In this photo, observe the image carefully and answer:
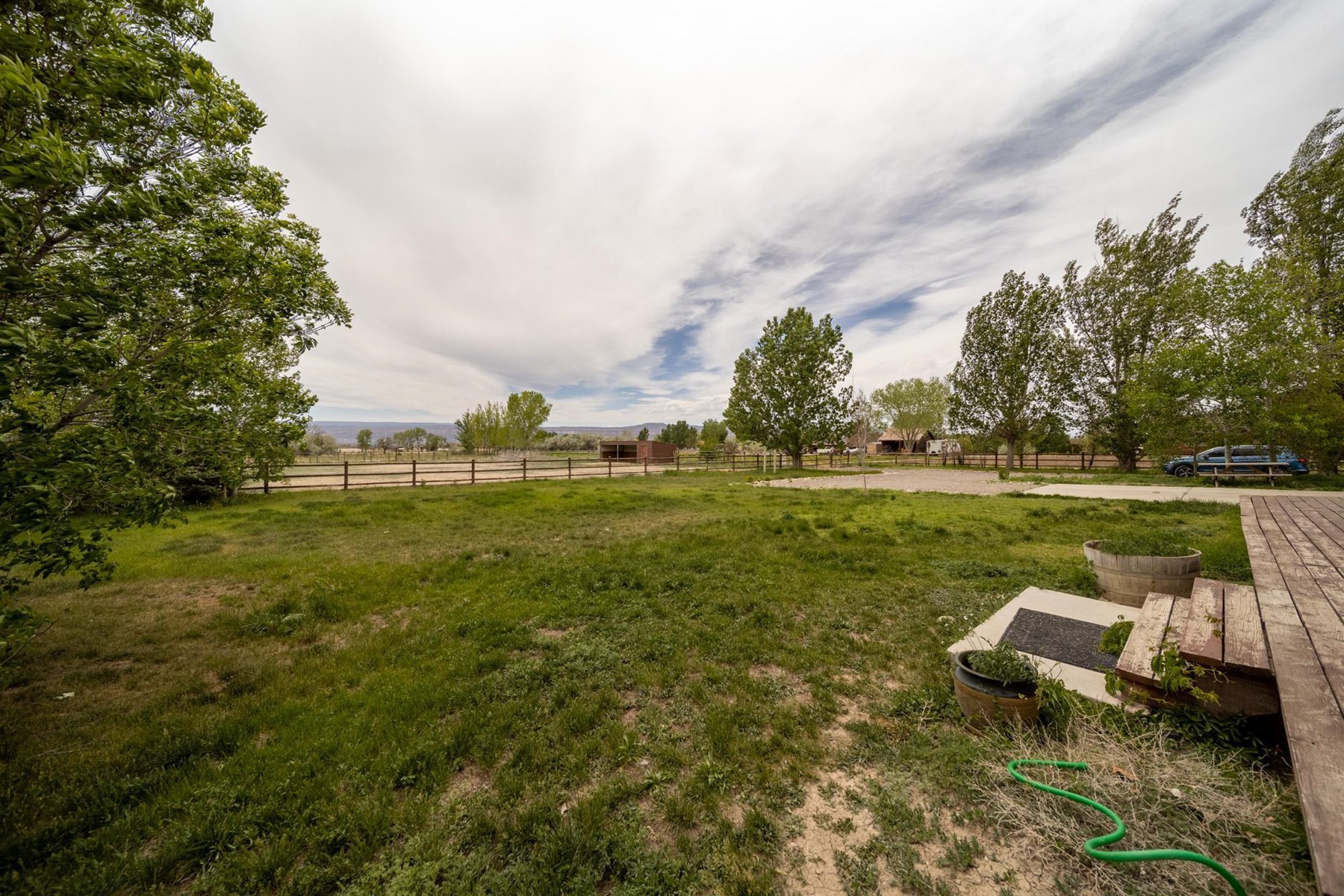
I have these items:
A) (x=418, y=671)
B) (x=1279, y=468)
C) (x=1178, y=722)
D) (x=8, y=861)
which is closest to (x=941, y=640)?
(x=1178, y=722)

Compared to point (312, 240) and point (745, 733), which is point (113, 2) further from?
point (745, 733)

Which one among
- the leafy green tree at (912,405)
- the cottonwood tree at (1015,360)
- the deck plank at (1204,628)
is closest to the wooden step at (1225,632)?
the deck plank at (1204,628)

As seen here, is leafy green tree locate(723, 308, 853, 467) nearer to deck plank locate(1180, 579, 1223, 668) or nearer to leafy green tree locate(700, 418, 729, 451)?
deck plank locate(1180, 579, 1223, 668)

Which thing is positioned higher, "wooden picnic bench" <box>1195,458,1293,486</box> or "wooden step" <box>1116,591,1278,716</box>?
"wooden picnic bench" <box>1195,458,1293,486</box>

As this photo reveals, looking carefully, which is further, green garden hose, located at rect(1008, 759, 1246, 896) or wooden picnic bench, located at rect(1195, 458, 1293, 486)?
wooden picnic bench, located at rect(1195, 458, 1293, 486)

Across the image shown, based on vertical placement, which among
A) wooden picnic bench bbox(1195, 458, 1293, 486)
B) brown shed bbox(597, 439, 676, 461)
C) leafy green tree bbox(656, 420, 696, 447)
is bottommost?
wooden picnic bench bbox(1195, 458, 1293, 486)

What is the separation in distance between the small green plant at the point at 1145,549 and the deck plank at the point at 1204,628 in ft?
5.23

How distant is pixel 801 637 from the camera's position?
187 inches

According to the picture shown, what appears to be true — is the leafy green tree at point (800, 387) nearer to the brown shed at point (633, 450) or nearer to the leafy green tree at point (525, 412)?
the brown shed at point (633, 450)

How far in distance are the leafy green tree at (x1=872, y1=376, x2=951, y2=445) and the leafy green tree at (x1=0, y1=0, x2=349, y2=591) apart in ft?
201

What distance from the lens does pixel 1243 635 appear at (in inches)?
111

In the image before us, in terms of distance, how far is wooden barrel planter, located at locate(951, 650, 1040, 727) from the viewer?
9.62ft

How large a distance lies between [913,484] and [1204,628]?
19.3m

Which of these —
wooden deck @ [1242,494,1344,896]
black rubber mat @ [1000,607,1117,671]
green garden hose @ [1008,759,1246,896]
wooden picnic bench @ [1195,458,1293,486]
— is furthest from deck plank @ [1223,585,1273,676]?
wooden picnic bench @ [1195,458,1293,486]
